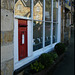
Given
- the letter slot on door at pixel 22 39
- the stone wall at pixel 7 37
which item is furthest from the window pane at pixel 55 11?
the stone wall at pixel 7 37

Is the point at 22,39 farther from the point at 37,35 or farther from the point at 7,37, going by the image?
the point at 37,35

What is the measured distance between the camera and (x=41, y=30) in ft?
17.7

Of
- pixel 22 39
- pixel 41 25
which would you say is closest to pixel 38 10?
pixel 41 25

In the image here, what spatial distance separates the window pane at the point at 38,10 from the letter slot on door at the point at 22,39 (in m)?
0.86

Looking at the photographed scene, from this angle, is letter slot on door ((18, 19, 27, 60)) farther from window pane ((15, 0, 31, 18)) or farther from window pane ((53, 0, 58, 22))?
window pane ((53, 0, 58, 22))

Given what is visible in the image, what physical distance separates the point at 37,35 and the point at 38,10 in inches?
39.6

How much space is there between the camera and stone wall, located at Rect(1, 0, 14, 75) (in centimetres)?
276

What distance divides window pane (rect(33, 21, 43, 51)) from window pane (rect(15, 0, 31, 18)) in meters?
0.64

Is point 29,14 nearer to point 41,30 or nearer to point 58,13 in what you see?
point 41,30

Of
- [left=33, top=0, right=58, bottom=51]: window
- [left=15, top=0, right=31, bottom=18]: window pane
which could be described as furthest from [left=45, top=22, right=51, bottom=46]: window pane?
[left=15, top=0, right=31, bottom=18]: window pane

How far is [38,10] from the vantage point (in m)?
5.02

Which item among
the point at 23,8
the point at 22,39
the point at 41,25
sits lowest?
the point at 22,39

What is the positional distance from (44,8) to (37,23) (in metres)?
0.93

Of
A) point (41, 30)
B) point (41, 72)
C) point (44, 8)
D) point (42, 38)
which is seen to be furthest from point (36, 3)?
point (41, 72)
